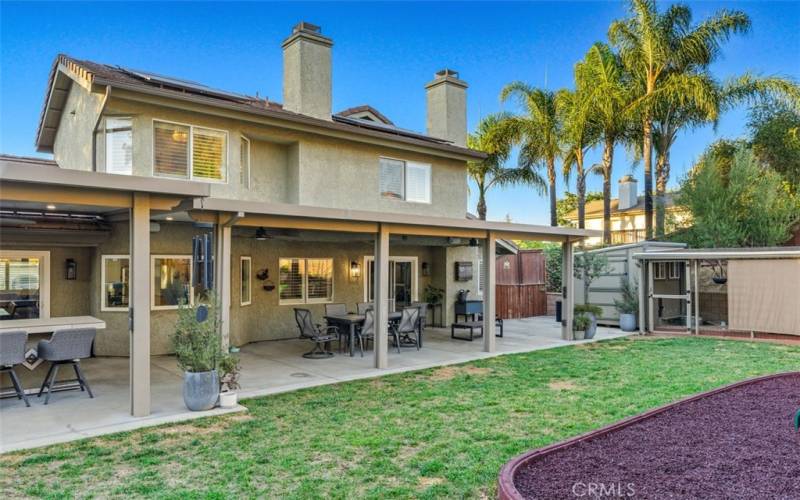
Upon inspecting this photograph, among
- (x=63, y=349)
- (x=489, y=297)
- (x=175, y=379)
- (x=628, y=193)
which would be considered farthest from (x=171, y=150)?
(x=628, y=193)

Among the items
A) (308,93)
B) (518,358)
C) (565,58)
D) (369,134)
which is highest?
(565,58)

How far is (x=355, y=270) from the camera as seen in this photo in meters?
15.1

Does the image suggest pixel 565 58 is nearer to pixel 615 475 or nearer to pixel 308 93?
pixel 308 93

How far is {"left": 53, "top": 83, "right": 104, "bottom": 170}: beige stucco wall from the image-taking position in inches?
427

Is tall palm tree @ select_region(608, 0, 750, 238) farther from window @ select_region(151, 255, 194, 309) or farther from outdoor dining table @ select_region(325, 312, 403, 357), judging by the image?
window @ select_region(151, 255, 194, 309)

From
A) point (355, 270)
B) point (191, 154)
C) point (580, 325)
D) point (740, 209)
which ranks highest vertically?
point (191, 154)

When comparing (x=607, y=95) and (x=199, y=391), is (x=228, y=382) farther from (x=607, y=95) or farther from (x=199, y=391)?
(x=607, y=95)

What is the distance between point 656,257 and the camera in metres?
15.5

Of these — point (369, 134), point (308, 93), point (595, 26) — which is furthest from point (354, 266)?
point (595, 26)

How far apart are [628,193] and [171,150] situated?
103 ft

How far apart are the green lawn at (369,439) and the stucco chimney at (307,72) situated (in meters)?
7.61

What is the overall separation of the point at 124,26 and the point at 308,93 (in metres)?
8.45

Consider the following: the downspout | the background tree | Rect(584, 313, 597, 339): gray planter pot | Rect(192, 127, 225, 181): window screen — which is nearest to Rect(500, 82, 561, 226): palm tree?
the background tree

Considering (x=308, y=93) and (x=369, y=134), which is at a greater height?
(x=308, y=93)
